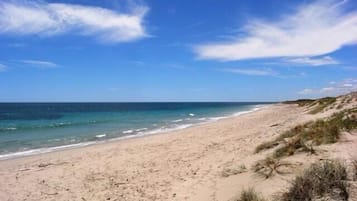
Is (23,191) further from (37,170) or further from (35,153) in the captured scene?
(35,153)

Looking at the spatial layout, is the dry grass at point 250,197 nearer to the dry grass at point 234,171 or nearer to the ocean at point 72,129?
the dry grass at point 234,171

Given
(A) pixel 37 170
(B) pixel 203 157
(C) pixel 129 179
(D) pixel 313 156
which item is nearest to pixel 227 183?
(D) pixel 313 156

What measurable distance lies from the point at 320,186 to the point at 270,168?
2.19m

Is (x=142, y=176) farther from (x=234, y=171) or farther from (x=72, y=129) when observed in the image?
(x=72, y=129)

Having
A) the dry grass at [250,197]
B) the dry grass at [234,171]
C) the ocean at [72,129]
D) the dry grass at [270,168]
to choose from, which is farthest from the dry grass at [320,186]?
the ocean at [72,129]

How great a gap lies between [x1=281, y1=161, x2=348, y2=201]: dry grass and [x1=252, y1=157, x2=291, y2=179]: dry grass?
1.59 metres

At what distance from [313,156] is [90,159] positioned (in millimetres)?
8858

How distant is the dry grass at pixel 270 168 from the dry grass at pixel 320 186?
5.23ft

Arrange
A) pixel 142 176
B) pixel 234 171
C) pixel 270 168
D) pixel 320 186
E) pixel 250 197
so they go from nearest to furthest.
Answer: pixel 320 186 → pixel 250 197 → pixel 270 168 → pixel 234 171 → pixel 142 176

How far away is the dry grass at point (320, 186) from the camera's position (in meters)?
5.45

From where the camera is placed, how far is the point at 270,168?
775 centimetres

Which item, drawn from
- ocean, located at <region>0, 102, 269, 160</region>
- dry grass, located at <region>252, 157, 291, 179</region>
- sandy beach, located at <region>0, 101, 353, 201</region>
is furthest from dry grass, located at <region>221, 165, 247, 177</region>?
ocean, located at <region>0, 102, 269, 160</region>

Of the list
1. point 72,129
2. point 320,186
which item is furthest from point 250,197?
point 72,129

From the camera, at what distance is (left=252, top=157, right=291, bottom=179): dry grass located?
7.54 m
